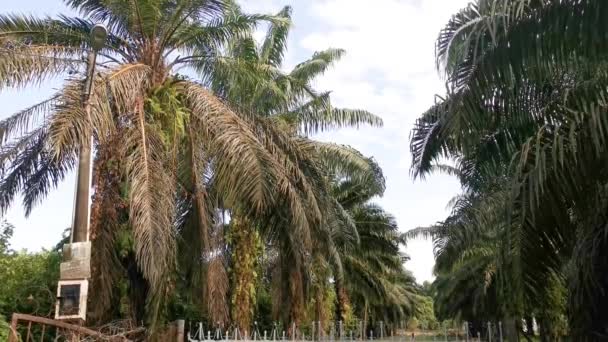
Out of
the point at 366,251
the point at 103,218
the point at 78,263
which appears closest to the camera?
the point at 78,263

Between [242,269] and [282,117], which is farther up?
[282,117]

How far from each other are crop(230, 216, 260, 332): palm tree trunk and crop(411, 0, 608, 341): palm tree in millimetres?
9666

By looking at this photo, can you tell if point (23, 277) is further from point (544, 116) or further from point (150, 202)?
point (544, 116)

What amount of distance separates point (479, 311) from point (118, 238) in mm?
33742

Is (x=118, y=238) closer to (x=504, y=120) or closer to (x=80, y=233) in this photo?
(x=80, y=233)

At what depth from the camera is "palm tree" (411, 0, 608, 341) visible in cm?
675

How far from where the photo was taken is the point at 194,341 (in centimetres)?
1617

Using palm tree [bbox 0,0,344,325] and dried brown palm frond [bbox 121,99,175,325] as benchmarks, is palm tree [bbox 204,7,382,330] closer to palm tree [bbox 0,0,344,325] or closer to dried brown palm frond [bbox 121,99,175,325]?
palm tree [bbox 0,0,344,325]

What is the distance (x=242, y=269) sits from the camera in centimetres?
1745

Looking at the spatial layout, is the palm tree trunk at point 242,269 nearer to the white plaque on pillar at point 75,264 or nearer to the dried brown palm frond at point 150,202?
the dried brown palm frond at point 150,202

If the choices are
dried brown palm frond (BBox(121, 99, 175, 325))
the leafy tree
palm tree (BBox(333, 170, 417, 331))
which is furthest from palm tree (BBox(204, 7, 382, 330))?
palm tree (BBox(333, 170, 417, 331))

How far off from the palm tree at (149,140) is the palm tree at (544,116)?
4.41m

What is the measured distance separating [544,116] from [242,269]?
1041 centimetres

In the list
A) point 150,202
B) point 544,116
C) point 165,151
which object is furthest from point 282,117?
point 544,116
